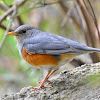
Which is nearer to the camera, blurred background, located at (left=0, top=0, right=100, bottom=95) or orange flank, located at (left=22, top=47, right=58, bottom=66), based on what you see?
orange flank, located at (left=22, top=47, right=58, bottom=66)

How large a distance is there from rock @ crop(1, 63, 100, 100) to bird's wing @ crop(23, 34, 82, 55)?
1.35 feet

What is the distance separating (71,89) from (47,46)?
80 cm

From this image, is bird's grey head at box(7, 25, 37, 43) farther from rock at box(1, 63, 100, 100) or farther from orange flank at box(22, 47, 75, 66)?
rock at box(1, 63, 100, 100)

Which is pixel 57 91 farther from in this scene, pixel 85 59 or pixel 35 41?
pixel 85 59

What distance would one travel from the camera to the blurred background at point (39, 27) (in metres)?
5.26

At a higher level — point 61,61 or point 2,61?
point 2,61

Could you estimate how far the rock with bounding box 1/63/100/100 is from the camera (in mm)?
3190

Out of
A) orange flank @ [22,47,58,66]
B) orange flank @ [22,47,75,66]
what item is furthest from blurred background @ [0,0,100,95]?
orange flank @ [22,47,58,66]

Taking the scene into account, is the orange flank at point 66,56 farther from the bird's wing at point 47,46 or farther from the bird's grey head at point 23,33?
the bird's grey head at point 23,33

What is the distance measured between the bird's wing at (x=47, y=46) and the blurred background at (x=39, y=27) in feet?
2.33

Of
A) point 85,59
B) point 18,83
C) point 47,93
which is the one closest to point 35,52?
point 47,93

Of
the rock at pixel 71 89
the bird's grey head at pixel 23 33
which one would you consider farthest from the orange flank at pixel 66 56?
the bird's grey head at pixel 23 33

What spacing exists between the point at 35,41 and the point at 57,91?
96 cm

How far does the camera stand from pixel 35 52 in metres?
3.79
